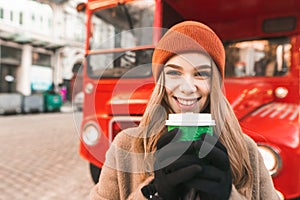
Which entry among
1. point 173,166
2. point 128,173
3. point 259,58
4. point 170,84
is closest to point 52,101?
point 259,58

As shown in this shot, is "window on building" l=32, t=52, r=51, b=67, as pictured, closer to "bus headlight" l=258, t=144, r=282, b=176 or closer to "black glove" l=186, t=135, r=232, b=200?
"bus headlight" l=258, t=144, r=282, b=176

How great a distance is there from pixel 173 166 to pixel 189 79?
29 cm

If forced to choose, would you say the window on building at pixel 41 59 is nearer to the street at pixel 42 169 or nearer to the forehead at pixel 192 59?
the street at pixel 42 169

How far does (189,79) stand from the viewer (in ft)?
2.94

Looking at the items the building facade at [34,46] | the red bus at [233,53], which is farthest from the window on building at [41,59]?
the red bus at [233,53]

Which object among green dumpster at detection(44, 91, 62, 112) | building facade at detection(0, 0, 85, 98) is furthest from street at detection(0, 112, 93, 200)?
building facade at detection(0, 0, 85, 98)

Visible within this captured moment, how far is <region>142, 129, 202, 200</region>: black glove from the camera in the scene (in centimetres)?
71

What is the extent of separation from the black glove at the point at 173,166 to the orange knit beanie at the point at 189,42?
300 mm

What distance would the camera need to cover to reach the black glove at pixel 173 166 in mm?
707

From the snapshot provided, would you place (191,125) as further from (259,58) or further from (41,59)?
(41,59)

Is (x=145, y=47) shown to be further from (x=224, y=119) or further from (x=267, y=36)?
(x=224, y=119)

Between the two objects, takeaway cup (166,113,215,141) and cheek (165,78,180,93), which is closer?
takeaway cup (166,113,215,141)

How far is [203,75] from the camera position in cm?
91

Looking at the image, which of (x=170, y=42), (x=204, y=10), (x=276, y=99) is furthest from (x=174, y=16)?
(x=170, y=42)
